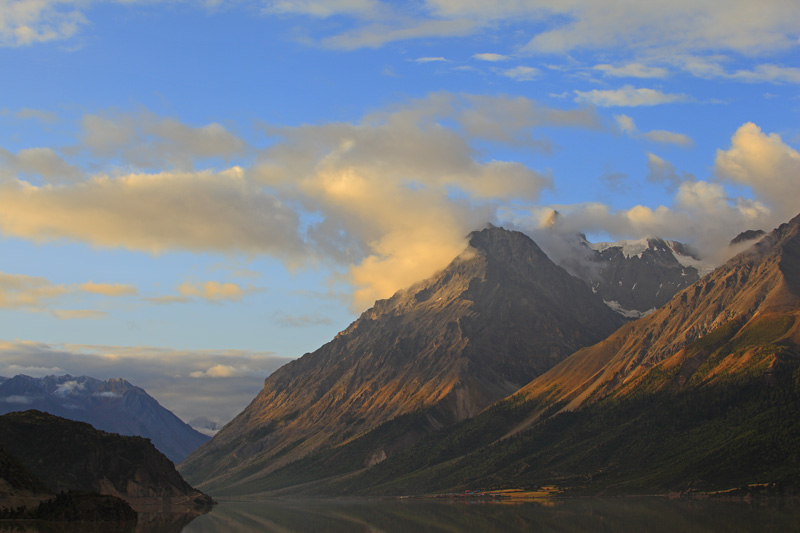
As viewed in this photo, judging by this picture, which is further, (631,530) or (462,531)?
(462,531)

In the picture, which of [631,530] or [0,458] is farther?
[0,458]

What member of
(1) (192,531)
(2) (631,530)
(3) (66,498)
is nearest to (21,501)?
(3) (66,498)

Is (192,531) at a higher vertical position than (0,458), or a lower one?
lower

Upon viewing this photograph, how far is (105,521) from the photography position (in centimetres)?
19312

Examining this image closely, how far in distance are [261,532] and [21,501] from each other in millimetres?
51164

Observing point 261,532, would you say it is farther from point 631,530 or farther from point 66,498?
point 631,530

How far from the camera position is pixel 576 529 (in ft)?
633

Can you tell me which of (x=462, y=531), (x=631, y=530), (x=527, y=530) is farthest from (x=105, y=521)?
(x=631, y=530)

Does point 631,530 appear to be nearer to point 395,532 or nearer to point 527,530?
point 527,530

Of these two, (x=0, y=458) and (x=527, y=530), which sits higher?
(x=0, y=458)

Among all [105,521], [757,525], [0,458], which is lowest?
[757,525]

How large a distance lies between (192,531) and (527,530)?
72.2m

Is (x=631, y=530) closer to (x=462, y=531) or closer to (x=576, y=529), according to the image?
(x=576, y=529)

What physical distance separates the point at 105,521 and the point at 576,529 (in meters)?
102
